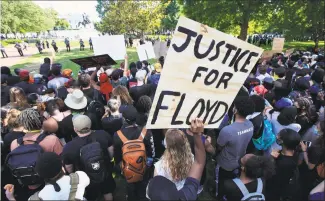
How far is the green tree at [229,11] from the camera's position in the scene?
64.5 ft

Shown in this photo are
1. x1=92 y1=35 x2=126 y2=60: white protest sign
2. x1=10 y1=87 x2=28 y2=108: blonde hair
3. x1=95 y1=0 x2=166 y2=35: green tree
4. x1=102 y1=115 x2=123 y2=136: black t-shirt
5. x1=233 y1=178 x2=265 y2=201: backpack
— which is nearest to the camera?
x1=233 y1=178 x2=265 y2=201: backpack

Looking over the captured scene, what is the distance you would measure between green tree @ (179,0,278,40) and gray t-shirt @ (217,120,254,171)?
18433 mm

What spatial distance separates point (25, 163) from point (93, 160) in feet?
2.72

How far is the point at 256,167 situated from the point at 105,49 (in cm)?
610

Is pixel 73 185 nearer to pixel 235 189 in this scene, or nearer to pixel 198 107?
pixel 198 107

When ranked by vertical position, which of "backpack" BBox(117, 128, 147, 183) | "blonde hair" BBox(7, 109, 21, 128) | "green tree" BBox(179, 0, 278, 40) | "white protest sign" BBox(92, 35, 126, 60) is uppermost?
"green tree" BBox(179, 0, 278, 40)

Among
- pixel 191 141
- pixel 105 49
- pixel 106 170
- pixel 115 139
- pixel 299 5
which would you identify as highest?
pixel 299 5

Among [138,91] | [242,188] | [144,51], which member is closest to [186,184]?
[242,188]

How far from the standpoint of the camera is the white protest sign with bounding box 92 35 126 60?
741 cm

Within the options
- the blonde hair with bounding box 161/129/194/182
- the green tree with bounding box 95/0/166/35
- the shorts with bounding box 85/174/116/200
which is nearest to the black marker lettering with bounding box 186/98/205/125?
the blonde hair with bounding box 161/129/194/182

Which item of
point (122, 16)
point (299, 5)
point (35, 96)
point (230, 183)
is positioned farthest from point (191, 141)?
point (122, 16)

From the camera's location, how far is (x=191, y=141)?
10.9ft

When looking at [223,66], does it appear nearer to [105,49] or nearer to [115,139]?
[115,139]

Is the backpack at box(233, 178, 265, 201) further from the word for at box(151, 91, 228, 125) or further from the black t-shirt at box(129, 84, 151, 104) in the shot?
the black t-shirt at box(129, 84, 151, 104)
